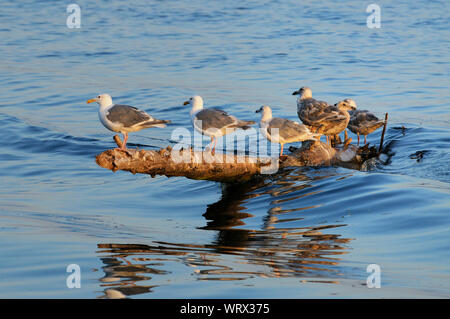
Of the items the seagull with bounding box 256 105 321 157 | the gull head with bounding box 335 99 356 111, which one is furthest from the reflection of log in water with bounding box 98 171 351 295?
the gull head with bounding box 335 99 356 111

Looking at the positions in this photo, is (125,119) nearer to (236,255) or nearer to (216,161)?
(216,161)

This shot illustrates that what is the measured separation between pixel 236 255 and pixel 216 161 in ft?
5.52

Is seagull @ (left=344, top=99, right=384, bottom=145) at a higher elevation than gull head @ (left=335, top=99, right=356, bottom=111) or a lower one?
lower

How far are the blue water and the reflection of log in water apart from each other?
1.4 inches

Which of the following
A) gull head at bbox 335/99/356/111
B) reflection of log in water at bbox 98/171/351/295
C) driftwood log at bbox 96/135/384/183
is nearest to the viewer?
reflection of log in water at bbox 98/171/351/295

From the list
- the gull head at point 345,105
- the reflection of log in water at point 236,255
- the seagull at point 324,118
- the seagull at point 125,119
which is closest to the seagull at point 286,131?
the seagull at point 324,118

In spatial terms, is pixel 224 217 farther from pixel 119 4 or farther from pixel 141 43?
pixel 119 4

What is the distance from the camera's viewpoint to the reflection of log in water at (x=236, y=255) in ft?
23.7

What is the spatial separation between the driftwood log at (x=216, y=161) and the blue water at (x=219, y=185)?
40 cm

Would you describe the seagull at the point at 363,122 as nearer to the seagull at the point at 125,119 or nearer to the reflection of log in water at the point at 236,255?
the reflection of log in water at the point at 236,255

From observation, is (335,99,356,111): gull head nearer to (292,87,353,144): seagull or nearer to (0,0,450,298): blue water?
(292,87,353,144): seagull

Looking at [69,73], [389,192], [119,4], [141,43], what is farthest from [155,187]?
[119,4]

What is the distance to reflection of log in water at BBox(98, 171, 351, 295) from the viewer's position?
7230 millimetres

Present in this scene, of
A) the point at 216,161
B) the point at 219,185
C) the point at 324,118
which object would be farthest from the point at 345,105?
the point at 216,161
